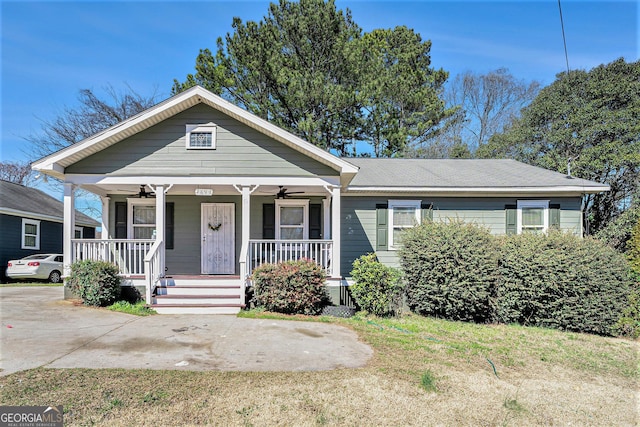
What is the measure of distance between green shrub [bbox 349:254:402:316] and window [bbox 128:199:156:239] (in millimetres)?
6628

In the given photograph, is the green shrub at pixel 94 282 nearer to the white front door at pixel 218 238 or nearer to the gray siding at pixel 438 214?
the white front door at pixel 218 238

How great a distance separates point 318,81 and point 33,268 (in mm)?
15105

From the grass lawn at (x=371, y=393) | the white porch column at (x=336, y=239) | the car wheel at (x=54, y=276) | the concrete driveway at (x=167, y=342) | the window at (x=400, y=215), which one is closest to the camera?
the grass lawn at (x=371, y=393)

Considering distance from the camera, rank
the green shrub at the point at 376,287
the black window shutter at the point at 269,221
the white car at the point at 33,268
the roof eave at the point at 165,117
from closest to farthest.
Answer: the green shrub at the point at 376,287 → the roof eave at the point at 165,117 → the black window shutter at the point at 269,221 → the white car at the point at 33,268

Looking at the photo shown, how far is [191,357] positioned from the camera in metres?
5.67

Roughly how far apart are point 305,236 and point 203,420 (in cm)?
867

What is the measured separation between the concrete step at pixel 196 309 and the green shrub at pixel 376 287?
289 centimetres

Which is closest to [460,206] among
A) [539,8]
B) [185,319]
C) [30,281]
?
[539,8]

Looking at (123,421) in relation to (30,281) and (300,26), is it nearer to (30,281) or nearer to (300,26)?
(30,281)

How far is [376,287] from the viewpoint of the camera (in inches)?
366

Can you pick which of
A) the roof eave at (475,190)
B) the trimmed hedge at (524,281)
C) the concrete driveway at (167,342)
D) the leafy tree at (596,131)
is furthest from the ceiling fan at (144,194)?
the leafy tree at (596,131)

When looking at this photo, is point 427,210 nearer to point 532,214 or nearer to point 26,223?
point 532,214

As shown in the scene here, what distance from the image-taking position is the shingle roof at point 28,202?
56.7ft

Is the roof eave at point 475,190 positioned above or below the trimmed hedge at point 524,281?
above
